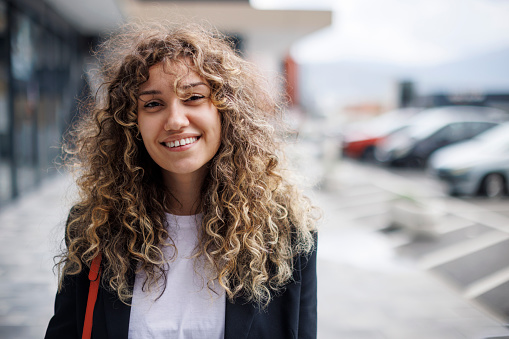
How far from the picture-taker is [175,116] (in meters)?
1.50

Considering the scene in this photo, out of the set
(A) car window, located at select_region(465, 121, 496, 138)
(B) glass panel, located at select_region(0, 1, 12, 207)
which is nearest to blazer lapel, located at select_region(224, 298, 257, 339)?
(B) glass panel, located at select_region(0, 1, 12, 207)

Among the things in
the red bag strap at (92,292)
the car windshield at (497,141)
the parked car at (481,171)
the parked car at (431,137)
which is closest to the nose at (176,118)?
the red bag strap at (92,292)

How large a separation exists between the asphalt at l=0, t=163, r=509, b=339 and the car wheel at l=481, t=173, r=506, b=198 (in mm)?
3643

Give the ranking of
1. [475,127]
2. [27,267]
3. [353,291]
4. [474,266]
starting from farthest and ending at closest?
1. [475,127]
2. [474,266]
3. [27,267]
4. [353,291]

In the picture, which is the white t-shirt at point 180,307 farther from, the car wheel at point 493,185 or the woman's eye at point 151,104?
the car wheel at point 493,185

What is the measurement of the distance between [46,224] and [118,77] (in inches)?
246

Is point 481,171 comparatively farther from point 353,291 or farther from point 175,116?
point 175,116

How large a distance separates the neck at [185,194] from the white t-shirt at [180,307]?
0.16 metres

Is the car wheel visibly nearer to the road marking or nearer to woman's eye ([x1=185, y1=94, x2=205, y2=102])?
the road marking

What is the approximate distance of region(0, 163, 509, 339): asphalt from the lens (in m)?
3.61

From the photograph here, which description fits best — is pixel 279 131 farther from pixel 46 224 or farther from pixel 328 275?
pixel 46 224

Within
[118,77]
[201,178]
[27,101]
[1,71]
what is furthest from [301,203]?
[27,101]

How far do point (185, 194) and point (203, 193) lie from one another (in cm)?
7

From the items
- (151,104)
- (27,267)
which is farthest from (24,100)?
(151,104)
